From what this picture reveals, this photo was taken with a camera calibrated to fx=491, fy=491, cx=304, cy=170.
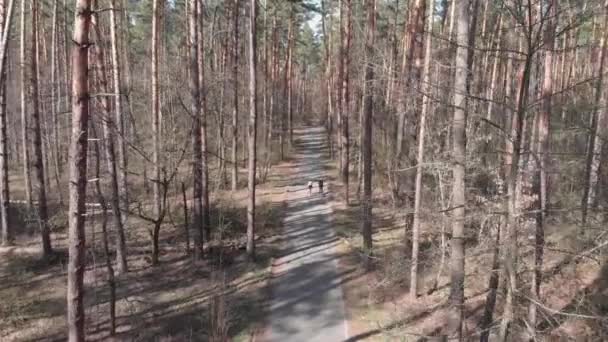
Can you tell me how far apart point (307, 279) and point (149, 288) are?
4.36 m

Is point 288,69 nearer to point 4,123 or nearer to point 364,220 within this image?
point 4,123

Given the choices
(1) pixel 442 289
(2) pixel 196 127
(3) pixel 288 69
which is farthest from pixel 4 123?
(3) pixel 288 69

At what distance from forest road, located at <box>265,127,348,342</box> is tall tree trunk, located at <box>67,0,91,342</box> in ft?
19.1

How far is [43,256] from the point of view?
1498 cm

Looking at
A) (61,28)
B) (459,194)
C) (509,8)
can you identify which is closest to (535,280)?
(459,194)

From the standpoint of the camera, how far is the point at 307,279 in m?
14.0

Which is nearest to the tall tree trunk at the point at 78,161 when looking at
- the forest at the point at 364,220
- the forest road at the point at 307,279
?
the forest at the point at 364,220

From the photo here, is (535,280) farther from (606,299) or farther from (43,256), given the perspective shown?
(43,256)

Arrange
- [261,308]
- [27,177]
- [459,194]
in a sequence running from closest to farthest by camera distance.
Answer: [459,194] < [261,308] < [27,177]

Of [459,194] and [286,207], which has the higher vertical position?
[459,194]

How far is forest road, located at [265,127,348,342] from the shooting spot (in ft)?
36.5

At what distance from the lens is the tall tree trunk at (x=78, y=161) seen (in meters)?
5.25

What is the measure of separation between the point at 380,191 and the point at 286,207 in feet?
14.2

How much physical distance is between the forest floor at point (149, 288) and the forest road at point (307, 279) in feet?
1.52
